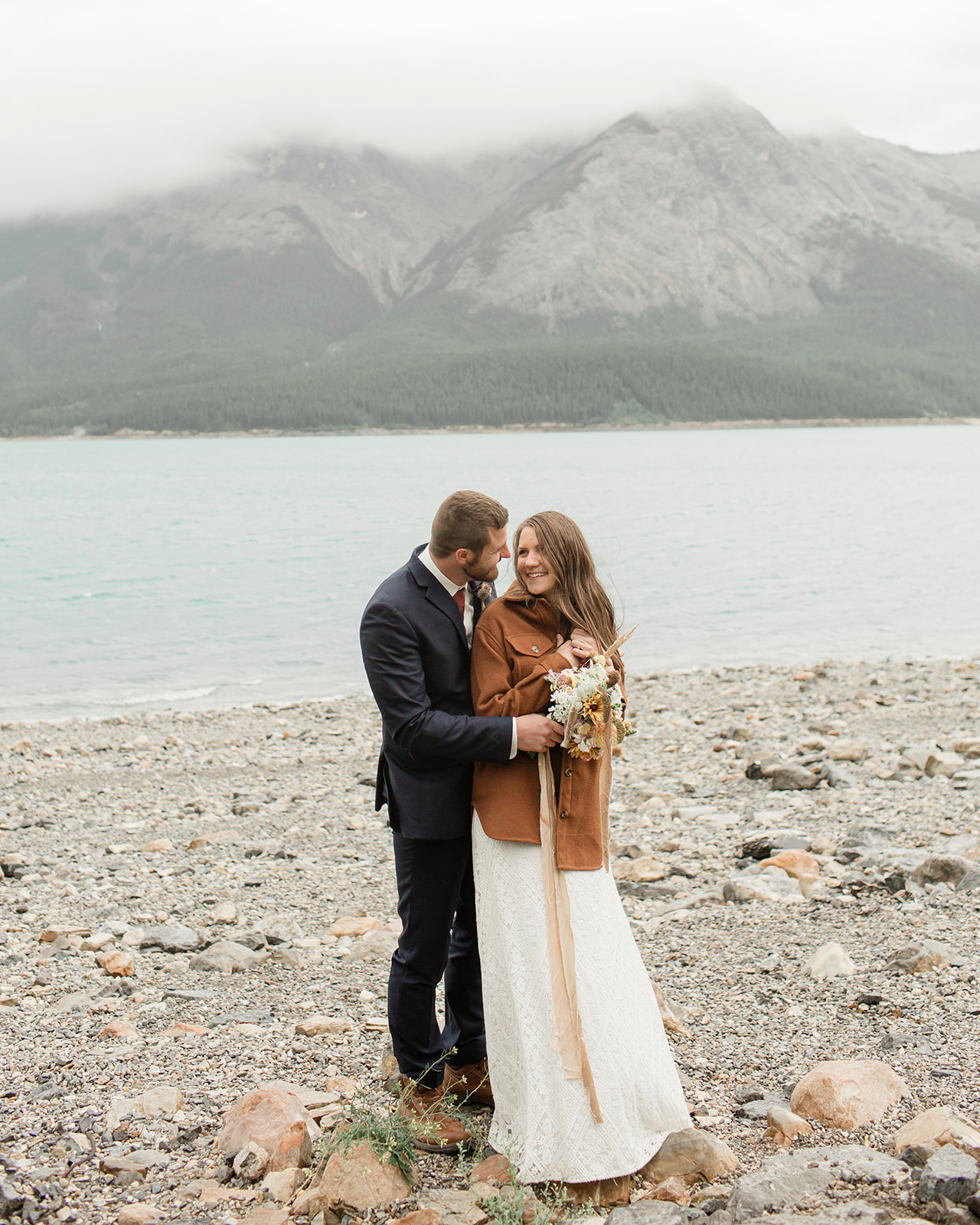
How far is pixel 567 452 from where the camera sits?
11781 cm

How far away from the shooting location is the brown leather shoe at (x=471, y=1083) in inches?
189

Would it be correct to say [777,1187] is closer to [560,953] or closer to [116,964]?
[560,953]

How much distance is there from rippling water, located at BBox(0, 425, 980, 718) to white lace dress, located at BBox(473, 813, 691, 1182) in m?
4.47

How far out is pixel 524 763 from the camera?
433 cm

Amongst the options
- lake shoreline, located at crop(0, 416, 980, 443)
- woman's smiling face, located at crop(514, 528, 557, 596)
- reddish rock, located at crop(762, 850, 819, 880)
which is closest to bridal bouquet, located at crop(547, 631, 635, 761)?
woman's smiling face, located at crop(514, 528, 557, 596)

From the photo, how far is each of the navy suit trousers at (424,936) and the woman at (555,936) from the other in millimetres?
148

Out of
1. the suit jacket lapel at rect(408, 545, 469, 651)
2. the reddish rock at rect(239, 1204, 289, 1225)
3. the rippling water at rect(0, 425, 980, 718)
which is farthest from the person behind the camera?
the rippling water at rect(0, 425, 980, 718)

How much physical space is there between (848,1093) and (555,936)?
1.44 meters

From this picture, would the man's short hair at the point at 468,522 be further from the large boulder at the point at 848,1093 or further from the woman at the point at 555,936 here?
the large boulder at the point at 848,1093

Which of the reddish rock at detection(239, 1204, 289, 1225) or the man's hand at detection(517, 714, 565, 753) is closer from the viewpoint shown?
the reddish rock at detection(239, 1204, 289, 1225)

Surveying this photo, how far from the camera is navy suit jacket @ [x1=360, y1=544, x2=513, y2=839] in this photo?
4195 mm

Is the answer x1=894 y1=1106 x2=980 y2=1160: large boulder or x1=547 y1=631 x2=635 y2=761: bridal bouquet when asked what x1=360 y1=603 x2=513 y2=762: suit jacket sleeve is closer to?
x1=547 y1=631 x2=635 y2=761: bridal bouquet

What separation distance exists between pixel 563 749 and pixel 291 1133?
1835mm

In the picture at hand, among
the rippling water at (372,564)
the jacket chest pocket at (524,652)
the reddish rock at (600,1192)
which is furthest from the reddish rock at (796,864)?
the jacket chest pocket at (524,652)
